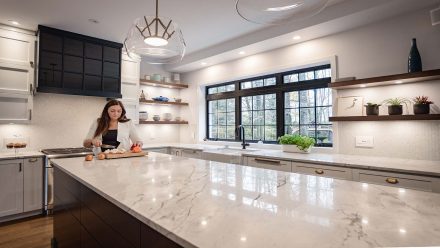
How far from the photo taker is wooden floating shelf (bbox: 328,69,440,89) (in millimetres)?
2264

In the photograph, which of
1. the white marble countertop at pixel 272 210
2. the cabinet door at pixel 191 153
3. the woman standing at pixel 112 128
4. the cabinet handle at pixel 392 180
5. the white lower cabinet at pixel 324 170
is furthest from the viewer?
the cabinet door at pixel 191 153

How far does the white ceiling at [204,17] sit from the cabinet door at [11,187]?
1.90 metres

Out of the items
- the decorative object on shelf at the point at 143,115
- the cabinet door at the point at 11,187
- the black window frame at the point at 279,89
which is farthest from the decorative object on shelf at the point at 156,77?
the cabinet door at the point at 11,187

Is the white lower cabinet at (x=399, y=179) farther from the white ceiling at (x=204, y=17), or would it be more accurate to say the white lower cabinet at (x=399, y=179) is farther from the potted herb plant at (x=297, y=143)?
the white ceiling at (x=204, y=17)

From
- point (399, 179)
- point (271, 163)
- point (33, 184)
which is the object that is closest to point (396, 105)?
point (399, 179)

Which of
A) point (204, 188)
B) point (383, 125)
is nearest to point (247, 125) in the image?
point (383, 125)

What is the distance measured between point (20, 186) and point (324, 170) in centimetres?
371

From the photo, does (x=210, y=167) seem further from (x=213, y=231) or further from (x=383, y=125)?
(x=383, y=125)

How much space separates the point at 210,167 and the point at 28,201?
2877 mm

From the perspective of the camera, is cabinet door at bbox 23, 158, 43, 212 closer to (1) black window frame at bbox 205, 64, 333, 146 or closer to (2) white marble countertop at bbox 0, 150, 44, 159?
(2) white marble countertop at bbox 0, 150, 44, 159

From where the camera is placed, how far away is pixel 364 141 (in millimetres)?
2869

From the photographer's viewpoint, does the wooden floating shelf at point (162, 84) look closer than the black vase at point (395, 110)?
No

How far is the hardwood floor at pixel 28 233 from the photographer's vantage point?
8.25 feet

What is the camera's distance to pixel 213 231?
0.71m
